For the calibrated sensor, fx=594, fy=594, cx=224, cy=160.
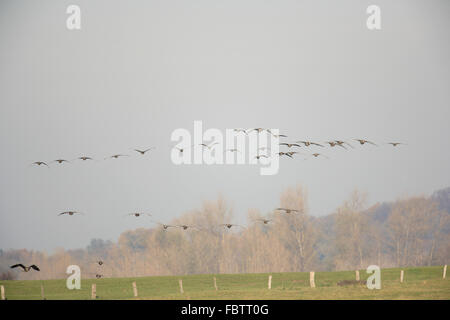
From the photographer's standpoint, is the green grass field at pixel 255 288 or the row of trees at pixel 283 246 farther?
the row of trees at pixel 283 246

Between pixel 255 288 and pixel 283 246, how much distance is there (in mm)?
53685

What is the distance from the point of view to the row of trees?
362 feet

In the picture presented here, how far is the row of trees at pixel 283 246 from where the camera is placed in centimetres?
11029

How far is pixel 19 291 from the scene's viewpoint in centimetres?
5928

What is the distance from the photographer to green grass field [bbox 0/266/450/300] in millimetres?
46844

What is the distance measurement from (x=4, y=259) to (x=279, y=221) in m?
52.9

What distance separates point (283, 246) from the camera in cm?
11144

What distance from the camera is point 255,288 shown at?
58.5 metres

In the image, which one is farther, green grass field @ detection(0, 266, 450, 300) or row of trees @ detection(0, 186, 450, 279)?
row of trees @ detection(0, 186, 450, 279)

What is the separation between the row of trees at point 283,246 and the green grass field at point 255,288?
38.3 meters

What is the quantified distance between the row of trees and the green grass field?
38.3m

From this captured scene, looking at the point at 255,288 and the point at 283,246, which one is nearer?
the point at 255,288
